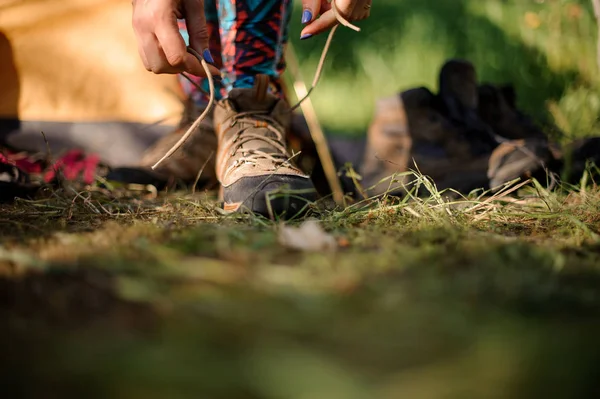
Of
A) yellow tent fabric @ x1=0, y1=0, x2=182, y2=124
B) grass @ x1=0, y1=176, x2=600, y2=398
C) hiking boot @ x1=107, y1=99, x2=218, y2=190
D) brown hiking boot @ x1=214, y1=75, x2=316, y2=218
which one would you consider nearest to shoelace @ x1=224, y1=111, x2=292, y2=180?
brown hiking boot @ x1=214, y1=75, x2=316, y2=218

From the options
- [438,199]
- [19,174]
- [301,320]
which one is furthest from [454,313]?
[19,174]

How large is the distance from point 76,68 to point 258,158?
3.62ft

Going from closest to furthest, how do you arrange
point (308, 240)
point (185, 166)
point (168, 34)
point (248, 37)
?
point (308, 240), point (168, 34), point (248, 37), point (185, 166)

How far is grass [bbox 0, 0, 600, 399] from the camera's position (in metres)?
0.36

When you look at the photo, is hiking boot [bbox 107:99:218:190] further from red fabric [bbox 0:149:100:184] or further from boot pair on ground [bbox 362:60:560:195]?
boot pair on ground [bbox 362:60:560:195]

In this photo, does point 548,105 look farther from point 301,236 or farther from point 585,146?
point 301,236

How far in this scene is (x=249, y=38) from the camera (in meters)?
1.30

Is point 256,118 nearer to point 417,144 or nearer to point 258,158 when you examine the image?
point 258,158

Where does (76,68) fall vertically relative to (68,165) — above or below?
above

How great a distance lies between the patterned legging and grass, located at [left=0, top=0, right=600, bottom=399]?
0.55 metres

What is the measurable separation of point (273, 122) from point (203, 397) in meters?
0.90

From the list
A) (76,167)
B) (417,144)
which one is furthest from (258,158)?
(76,167)

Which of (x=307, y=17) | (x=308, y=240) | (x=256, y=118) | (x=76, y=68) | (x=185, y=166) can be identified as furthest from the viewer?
(x=76, y=68)

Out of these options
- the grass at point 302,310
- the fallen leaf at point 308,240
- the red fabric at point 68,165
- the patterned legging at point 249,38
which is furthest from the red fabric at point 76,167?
the fallen leaf at point 308,240
